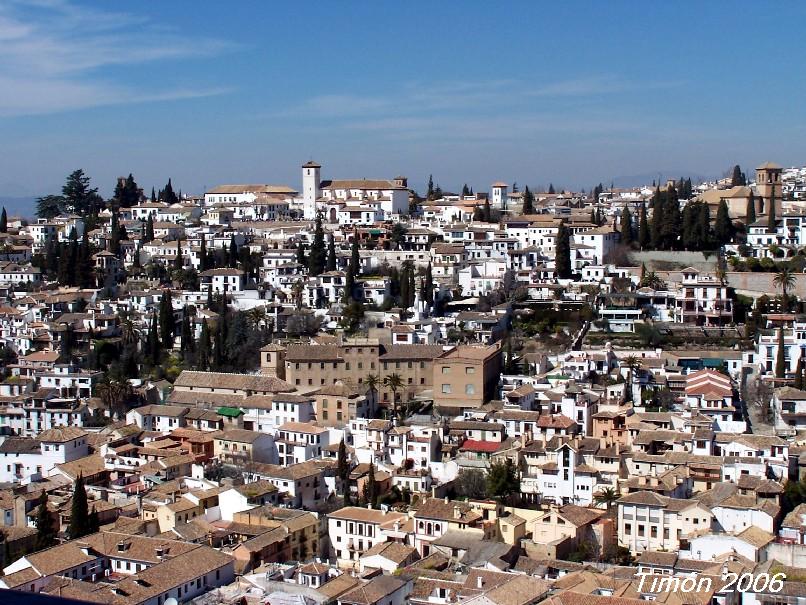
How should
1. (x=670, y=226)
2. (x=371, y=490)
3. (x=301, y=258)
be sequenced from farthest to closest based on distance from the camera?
(x=301, y=258) < (x=670, y=226) < (x=371, y=490)

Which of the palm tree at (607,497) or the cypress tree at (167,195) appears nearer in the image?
the palm tree at (607,497)

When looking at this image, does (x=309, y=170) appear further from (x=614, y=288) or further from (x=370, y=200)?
(x=614, y=288)

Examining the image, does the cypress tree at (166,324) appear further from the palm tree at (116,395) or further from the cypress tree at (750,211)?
the cypress tree at (750,211)

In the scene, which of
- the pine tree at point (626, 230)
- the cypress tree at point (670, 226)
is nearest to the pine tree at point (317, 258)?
the pine tree at point (626, 230)

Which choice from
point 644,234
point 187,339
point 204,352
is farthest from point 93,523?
point 644,234

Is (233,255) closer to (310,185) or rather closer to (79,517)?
(310,185)
